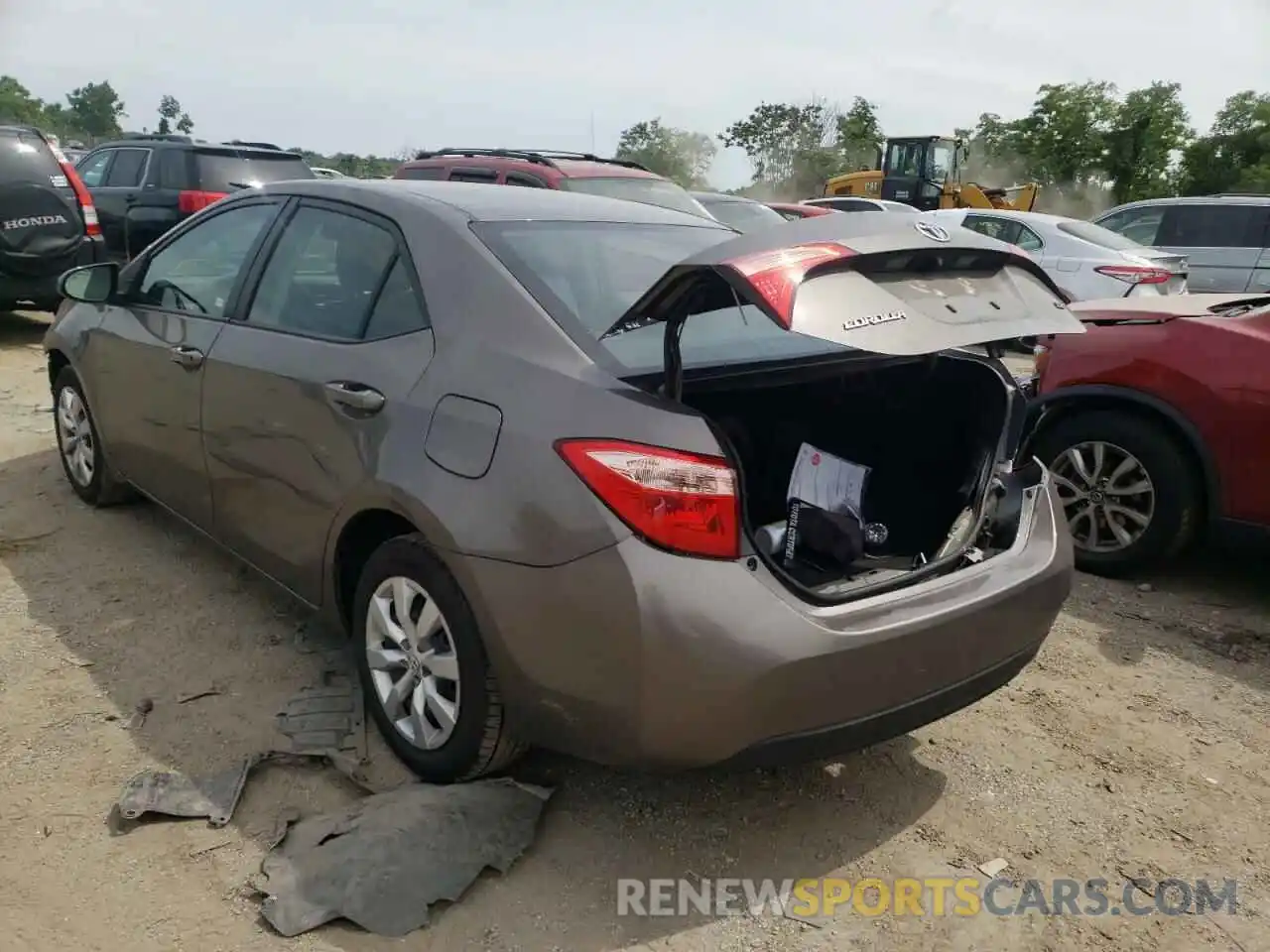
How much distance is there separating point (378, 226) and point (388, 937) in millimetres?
1965

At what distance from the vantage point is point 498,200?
3107 mm

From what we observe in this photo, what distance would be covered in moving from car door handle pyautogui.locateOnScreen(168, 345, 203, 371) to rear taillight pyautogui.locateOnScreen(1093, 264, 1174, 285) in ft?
31.4

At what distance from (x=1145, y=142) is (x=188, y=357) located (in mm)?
42645

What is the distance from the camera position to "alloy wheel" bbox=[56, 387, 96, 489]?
4.63m

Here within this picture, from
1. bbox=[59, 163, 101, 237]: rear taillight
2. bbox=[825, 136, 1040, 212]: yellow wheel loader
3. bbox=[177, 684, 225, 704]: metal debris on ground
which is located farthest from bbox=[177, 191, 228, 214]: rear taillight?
bbox=[825, 136, 1040, 212]: yellow wheel loader

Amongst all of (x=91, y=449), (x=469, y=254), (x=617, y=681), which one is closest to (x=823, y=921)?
(x=617, y=681)

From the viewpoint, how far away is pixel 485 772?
2.65 meters

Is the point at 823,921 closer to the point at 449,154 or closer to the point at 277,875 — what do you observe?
the point at 277,875

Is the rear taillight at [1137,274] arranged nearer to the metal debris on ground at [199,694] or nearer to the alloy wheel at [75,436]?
the alloy wheel at [75,436]

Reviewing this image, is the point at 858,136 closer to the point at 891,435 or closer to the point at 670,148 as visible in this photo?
the point at 670,148

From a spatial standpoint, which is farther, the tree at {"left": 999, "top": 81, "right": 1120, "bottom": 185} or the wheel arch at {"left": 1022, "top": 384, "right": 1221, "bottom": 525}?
the tree at {"left": 999, "top": 81, "right": 1120, "bottom": 185}

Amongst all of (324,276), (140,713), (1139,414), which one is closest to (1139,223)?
(1139,414)

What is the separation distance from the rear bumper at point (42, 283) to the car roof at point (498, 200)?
19.3ft

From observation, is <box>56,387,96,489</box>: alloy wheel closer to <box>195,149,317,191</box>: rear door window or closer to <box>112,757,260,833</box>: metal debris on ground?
<box>112,757,260,833</box>: metal debris on ground
